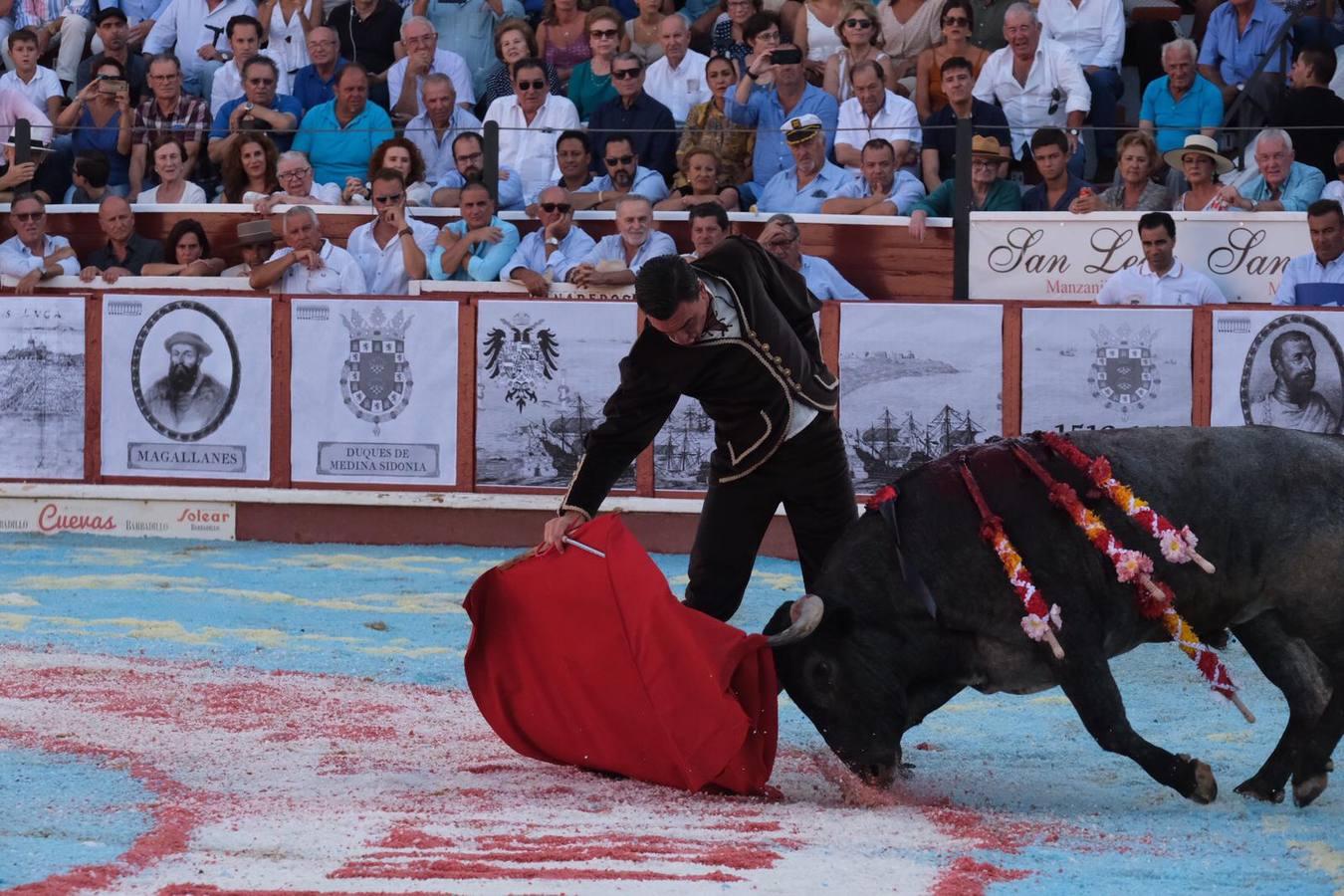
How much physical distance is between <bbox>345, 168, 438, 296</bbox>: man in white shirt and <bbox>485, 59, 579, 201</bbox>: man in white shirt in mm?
712

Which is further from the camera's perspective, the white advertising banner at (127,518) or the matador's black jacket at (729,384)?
the white advertising banner at (127,518)

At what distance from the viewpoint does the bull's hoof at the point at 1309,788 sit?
5562 mm

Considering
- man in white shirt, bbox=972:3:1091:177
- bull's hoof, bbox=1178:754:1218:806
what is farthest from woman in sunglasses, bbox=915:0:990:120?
bull's hoof, bbox=1178:754:1218:806

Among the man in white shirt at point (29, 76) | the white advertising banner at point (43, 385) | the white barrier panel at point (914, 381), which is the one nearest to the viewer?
the white barrier panel at point (914, 381)

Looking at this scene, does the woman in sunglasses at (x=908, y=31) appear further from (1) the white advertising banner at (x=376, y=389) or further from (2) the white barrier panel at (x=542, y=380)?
(1) the white advertising banner at (x=376, y=389)

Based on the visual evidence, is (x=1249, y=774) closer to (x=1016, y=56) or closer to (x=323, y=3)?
(x=1016, y=56)

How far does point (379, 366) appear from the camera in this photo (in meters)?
11.1

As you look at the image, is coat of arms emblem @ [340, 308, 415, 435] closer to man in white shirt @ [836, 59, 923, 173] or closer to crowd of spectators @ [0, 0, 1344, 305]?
crowd of spectators @ [0, 0, 1344, 305]

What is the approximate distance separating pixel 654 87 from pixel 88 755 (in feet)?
24.6

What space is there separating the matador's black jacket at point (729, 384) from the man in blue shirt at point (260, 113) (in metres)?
6.97

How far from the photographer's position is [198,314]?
37.1 feet

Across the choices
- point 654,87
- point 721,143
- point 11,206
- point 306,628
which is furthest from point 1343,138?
point 11,206

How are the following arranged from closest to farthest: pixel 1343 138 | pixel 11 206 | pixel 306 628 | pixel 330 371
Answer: pixel 306 628 < pixel 1343 138 < pixel 330 371 < pixel 11 206

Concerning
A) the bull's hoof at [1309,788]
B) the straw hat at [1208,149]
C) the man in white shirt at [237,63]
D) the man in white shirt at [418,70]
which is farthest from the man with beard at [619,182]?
the bull's hoof at [1309,788]
